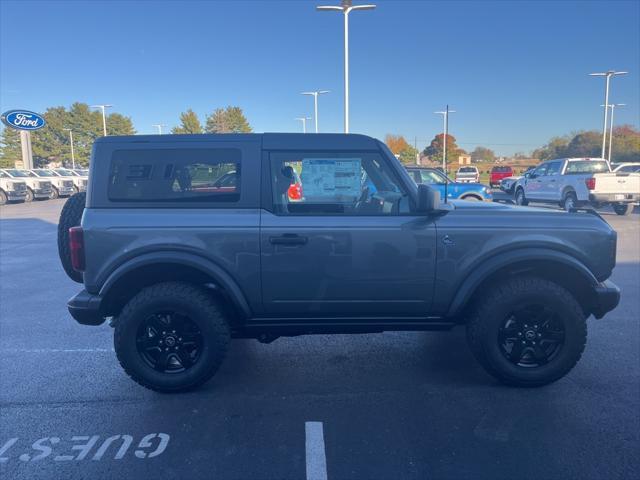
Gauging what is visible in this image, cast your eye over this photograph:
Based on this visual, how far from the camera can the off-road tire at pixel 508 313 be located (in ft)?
12.3

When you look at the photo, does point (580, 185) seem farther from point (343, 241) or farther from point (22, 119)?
point (22, 119)

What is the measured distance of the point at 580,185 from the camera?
15.5m

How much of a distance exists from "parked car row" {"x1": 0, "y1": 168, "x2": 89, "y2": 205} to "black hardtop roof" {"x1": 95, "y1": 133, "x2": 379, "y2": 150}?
1909 centimetres

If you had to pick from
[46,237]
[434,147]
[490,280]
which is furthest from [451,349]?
Answer: [434,147]

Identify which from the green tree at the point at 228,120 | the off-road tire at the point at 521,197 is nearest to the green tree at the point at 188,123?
the green tree at the point at 228,120

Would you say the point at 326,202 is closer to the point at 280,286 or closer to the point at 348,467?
the point at 280,286

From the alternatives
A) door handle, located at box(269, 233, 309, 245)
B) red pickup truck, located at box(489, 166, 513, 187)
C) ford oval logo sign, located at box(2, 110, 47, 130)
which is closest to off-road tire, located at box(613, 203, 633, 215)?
door handle, located at box(269, 233, 309, 245)

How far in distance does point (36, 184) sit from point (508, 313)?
26808mm

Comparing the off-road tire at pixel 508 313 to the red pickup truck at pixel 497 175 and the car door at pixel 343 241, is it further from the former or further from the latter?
the red pickup truck at pixel 497 175

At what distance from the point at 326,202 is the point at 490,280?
57.0 inches

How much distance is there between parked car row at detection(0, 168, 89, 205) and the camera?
76.1ft

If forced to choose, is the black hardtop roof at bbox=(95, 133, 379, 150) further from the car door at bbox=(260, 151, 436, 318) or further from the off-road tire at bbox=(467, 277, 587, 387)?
the off-road tire at bbox=(467, 277, 587, 387)

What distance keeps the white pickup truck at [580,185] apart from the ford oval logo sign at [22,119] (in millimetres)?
23927

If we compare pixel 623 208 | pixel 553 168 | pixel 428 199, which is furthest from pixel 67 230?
pixel 623 208
